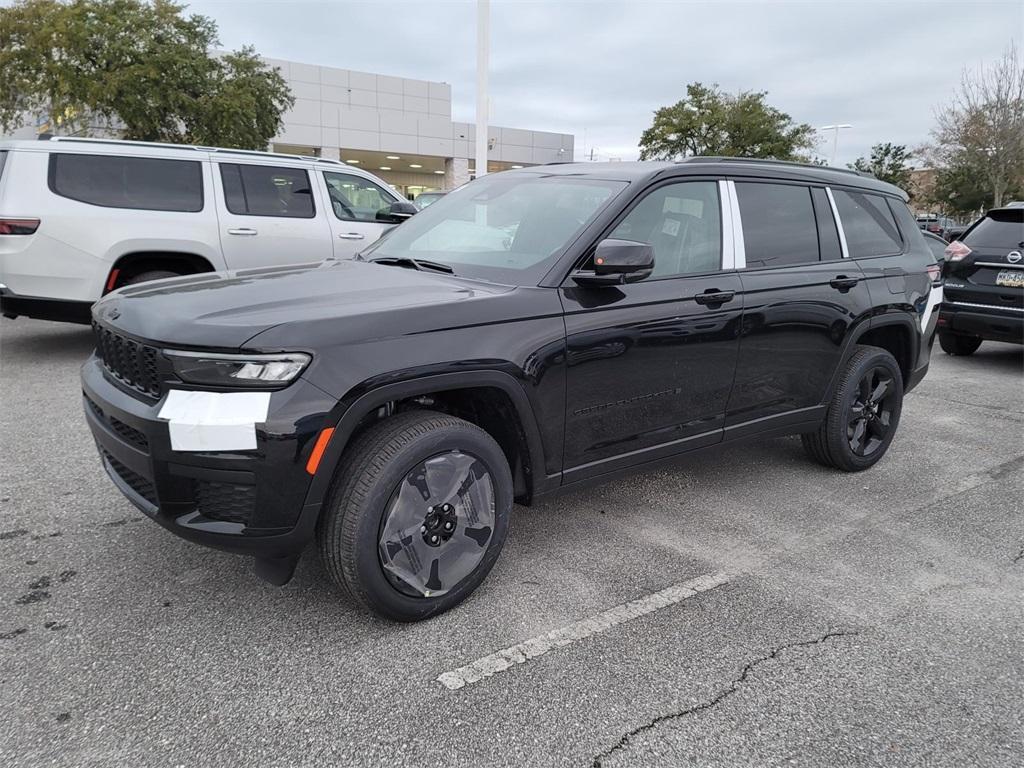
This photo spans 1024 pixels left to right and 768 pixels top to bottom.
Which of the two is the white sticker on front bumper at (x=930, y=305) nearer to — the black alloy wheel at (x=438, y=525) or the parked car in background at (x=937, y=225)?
the black alloy wheel at (x=438, y=525)

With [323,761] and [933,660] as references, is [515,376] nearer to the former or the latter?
[323,761]

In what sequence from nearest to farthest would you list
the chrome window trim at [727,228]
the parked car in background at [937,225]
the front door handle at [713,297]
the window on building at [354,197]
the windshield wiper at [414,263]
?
the windshield wiper at [414,263], the front door handle at [713,297], the chrome window trim at [727,228], the window on building at [354,197], the parked car in background at [937,225]

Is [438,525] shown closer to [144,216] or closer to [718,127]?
[144,216]

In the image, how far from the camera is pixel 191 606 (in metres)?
2.78

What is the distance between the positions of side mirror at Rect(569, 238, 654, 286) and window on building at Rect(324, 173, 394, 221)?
5.31 m

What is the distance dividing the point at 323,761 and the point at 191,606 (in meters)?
1.04

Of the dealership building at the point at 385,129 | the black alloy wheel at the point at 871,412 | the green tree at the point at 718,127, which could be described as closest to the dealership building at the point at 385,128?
the dealership building at the point at 385,129

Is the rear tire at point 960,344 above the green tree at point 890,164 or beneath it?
beneath

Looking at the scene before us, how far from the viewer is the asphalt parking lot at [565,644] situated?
2148 mm

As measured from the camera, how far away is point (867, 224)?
4.49m

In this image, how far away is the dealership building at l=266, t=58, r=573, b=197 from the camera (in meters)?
41.4

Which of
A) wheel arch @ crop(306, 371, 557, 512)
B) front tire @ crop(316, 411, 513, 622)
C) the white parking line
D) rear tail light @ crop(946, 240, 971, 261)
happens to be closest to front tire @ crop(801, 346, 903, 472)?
the white parking line

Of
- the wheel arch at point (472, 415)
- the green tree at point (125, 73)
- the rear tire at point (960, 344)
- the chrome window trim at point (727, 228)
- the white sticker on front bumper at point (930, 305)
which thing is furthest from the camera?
the green tree at point (125, 73)

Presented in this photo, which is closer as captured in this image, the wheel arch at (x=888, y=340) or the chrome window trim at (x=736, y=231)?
the chrome window trim at (x=736, y=231)
